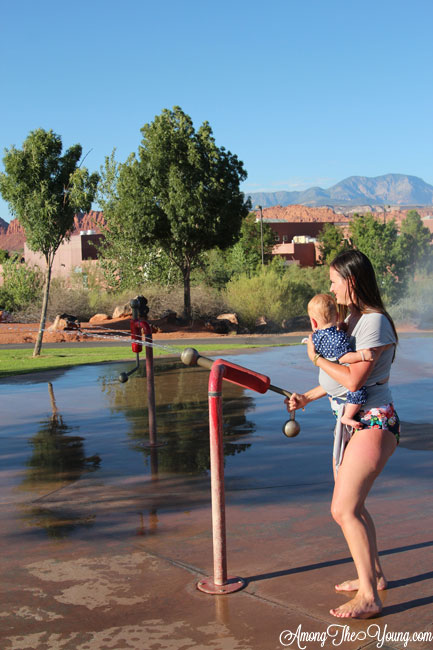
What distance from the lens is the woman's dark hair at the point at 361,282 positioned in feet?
11.7

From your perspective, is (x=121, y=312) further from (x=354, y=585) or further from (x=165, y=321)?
(x=354, y=585)

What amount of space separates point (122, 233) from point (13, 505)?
3017 cm

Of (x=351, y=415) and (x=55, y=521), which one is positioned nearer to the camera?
(x=351, y=415)

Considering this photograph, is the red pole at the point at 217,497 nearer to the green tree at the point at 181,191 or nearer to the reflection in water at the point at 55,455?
the reflection in water at the point at 55,455

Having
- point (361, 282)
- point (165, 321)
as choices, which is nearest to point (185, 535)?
point (361, 282)

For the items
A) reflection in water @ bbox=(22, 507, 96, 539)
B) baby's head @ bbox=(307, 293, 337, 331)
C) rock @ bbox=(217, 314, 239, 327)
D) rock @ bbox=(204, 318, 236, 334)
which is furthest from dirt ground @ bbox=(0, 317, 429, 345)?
baby's head @ bbox=(307, 293, 337, 331)

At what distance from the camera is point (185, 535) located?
4.64 meters

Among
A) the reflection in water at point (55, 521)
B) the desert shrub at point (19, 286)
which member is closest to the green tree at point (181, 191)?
the desert shrub at point (19, 286)

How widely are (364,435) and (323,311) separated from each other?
0.66 m

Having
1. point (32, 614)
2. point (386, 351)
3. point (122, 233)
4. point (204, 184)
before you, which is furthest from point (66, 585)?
point (122, 233)

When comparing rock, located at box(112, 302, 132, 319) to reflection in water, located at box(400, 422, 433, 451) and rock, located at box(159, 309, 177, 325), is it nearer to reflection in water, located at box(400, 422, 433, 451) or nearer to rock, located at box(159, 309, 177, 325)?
rock, located at box(159, 309, 177, 325)

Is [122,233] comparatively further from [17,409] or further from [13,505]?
[13,505]

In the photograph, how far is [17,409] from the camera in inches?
378

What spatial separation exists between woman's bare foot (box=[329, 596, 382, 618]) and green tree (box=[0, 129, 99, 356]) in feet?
46.8
